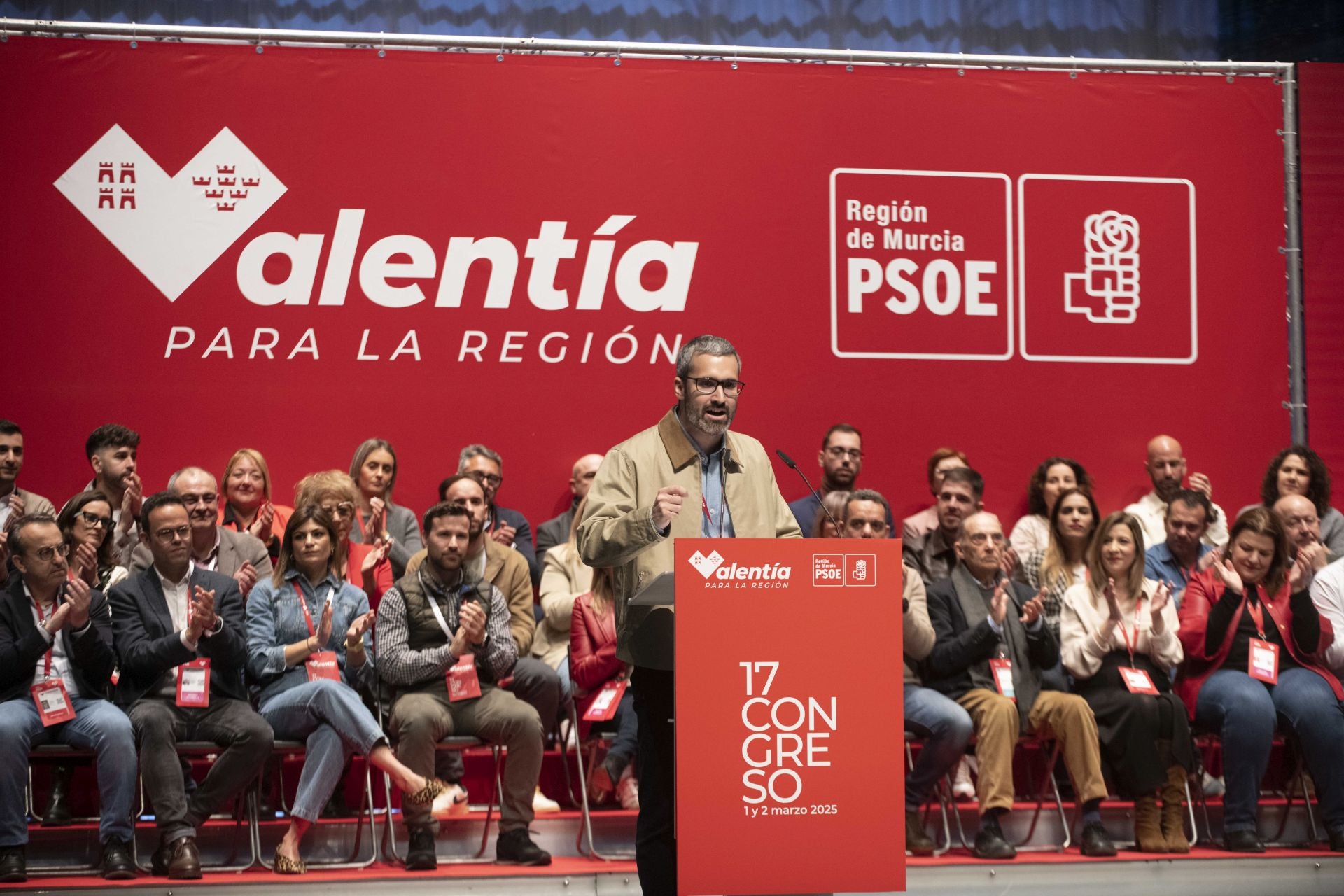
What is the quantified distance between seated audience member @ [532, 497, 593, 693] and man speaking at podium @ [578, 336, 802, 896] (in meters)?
2.31

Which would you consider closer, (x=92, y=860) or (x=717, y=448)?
(x=717, y=448)

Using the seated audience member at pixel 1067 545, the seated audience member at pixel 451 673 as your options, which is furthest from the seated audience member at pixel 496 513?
the seated audience member at pixel 1067 545

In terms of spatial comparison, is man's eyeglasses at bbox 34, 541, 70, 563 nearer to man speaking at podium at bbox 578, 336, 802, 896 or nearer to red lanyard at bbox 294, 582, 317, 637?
red lanyard at bbox 294, 582, 317, 637

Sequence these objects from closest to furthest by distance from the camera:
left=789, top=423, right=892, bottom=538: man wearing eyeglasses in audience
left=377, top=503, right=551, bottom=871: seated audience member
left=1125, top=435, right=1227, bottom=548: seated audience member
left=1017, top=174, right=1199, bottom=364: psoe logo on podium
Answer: left=377, top=503, right=551, bottom=871: seated audience member
left=789, top=423, right=892, bottom=538: man wearing eyeglasses in audience
left=1125, top=435, right=1227, bottom=548: seated audience member
left=1017, top=174, right=1199, bottom=364: psoe logo on podium

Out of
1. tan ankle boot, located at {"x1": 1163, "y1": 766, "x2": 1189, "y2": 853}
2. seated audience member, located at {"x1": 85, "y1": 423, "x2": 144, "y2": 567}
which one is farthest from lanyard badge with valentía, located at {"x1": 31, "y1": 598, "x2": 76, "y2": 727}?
tan ankle boot, located at {"x1": 1163, "y1": 766, "x2": 1189, "y2": 853}

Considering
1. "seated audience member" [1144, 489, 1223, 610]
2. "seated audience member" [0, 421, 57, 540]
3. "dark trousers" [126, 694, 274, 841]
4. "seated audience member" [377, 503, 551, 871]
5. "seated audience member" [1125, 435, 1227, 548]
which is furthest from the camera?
"seated audience member" [1125, 435, 1227, 548]

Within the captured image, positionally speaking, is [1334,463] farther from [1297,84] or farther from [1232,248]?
[1297,84]

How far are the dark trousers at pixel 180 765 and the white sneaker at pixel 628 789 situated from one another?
138 centimetres

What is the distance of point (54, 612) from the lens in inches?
201

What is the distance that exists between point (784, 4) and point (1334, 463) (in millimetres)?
3626

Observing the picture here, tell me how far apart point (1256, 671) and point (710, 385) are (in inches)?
126

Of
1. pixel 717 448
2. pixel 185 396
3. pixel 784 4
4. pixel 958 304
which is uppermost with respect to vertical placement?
pixel 784 4

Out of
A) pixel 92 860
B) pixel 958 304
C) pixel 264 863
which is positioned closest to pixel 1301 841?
pixel 958 304

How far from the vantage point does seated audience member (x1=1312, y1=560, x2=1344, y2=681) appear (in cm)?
596
